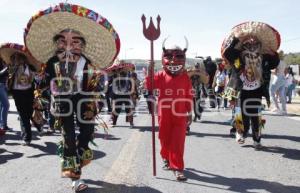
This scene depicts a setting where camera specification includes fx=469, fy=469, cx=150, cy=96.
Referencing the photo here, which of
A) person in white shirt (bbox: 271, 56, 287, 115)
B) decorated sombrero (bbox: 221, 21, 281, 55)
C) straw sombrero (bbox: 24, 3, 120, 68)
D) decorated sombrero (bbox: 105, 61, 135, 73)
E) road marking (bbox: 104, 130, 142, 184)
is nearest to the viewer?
straw sombrero (bbox: 24, 3, 120, 68)

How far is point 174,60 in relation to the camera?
6.66 metres

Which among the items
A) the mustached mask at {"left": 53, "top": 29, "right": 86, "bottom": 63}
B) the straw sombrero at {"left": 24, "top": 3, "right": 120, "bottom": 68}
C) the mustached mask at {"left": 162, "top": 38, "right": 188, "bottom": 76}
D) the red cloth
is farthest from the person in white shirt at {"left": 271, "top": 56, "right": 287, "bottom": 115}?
the mustached mask at {"left": 53, "top": 29, "right": 86, "bottom": 63}

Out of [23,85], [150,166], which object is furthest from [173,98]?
[23,85]

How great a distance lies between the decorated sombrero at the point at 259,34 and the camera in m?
8.88

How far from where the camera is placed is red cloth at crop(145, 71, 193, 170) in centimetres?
665

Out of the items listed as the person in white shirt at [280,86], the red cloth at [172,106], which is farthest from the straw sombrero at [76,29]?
the person in white shirt at [280,86]

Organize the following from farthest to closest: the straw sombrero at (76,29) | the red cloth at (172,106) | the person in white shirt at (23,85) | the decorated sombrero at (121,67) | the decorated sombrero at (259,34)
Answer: the decorated sombrero at (121,67) → the person in white shirt at (23,85) → the decorated sombrero at (259,34) → the red cloth at (172,106) → the straw sombrero at (76,29)

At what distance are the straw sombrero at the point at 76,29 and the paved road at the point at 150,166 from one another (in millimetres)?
1632

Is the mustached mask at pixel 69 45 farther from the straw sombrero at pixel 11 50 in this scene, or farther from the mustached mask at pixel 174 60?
the straw sombrero at pixel 11 50

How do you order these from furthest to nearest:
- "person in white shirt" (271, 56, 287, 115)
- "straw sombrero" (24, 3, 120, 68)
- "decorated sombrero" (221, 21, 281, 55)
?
"person in white shirt" (271, 56, 287, 115) < "decorated sombrero" (221, 21, 281, 55) < "straw sombrero" (24, 3, 120, 68)

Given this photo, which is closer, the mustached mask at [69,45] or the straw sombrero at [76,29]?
the straw sombrero at [76,29]

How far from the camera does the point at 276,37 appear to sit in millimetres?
8984

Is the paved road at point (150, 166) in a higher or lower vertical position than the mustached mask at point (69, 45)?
lower

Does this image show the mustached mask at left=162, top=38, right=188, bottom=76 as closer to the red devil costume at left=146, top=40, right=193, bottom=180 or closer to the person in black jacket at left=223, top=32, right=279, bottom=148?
the red devil costume at left=146, top=40, right=193, bottom=180
